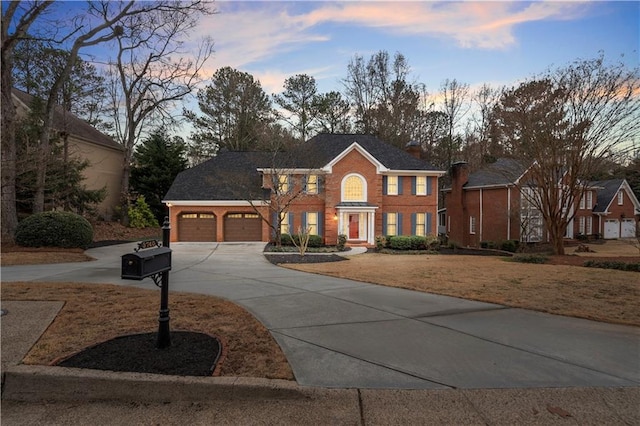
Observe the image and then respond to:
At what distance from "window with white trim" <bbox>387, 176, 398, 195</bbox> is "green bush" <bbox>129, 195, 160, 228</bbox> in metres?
19.6

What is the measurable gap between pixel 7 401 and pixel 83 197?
24.9 m

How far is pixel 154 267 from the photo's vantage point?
427 centimetres

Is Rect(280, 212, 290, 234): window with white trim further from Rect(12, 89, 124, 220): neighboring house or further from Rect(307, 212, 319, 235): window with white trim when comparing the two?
Rect(12, 89, 124, 220): neighboring house

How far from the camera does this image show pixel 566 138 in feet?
57.2

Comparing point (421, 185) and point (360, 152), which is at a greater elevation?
point (360, 152)

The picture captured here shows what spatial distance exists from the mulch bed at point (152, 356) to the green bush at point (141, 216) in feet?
90.4

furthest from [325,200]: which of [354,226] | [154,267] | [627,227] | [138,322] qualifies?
[627,227]


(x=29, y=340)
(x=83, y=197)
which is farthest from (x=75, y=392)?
(x=83, y=197)

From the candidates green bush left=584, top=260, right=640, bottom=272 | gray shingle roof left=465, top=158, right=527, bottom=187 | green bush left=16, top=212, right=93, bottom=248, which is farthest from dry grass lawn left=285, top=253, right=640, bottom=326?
gray shingle roof left=465, top=158, right=527, bottom=187

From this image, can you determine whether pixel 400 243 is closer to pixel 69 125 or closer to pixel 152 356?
pixel 152 356

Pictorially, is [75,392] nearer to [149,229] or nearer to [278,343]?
[278,343]

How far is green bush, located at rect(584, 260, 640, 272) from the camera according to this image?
13.0 meters

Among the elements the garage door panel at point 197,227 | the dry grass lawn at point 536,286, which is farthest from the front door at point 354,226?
the dry grass lawn at point 536,286

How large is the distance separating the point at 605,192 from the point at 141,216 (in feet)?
147
